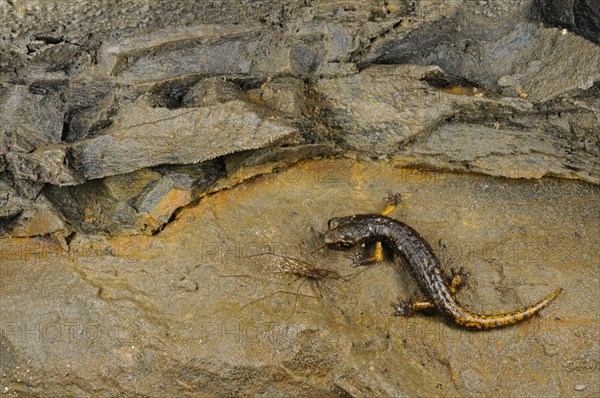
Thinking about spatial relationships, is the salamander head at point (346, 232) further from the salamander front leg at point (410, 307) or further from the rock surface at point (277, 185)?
the salamander front leg at point (410, 307)

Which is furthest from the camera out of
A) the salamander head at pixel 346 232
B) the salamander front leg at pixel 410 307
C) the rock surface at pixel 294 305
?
the salamander head at pixel 346 232

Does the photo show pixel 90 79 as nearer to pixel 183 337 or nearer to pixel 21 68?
pixel 21 68

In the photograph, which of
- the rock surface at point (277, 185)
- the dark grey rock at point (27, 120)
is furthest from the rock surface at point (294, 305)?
the dark grey rock at point (27, 120)

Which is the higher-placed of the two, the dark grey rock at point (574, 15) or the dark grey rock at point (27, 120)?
the dark grey rock at point (574, 15)

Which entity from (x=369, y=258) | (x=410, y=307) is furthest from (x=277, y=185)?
(x=410, y=307)

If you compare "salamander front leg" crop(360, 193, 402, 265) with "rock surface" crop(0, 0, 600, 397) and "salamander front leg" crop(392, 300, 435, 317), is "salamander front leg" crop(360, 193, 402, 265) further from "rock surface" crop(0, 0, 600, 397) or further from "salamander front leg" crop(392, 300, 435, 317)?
"salamander front leg" crop(392, 300, 435, 317)

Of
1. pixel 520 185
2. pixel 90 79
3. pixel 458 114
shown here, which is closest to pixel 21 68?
pixel 90 79

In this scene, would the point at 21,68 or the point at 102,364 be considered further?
the point at 21,68

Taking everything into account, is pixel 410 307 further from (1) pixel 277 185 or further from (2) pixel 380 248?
(1) pixel 277 185
